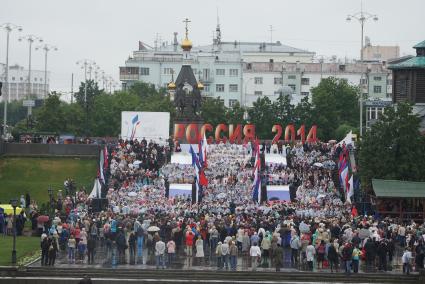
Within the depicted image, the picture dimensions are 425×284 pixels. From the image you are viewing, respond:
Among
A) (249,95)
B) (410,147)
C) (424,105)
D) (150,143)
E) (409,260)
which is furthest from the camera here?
(249,95)

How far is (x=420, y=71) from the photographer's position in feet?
299

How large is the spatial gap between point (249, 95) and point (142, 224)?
13270 centimetres

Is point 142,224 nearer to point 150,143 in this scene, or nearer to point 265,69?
point 150,143

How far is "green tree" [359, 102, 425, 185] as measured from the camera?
7175cm

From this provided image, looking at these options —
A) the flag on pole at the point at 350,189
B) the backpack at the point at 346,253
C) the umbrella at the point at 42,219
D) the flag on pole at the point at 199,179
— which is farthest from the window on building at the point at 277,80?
the backpack at the point at 346,253

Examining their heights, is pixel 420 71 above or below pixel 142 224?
above

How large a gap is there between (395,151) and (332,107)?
2115 inches

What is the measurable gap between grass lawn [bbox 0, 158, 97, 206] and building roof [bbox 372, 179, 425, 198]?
18573mm

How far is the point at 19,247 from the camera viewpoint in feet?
181

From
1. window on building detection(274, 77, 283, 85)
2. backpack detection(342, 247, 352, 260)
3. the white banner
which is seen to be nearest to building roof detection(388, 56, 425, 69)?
the white banner

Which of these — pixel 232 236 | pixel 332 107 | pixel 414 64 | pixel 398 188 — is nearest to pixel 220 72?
pixel 332 107

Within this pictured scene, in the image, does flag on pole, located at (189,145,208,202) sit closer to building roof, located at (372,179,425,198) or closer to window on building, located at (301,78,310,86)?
building roof, located at (372,179,425,198)

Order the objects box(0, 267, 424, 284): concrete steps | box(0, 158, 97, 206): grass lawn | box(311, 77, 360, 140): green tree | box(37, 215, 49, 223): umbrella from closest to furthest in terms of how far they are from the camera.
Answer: box(0, 267, 424, 284): concrete steps < box(37, 215, 49, 223): umbrella < box(0, 158, 97, 206): grass lawn < box(311, 77, 360, 140): green tree

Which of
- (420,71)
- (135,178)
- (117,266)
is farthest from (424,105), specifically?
(117,266)
